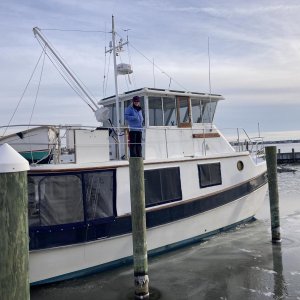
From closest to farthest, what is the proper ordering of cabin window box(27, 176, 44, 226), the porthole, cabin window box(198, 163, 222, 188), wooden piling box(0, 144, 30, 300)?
wooden piling box(0, 144, 30, 300) → cabin window box(27, 176, 44, 226) → cabin window box(198, 163, 222, 188) → the porthole

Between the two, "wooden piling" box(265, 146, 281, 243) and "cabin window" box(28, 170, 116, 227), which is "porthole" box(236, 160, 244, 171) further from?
"cabin window" box(28, 170, 116, 227)

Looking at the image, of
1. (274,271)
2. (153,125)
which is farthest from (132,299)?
(153,125)

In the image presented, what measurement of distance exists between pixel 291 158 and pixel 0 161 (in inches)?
1713

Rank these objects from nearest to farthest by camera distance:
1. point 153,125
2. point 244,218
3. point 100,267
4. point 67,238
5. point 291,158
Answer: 1. point 67,238
2. point 100,267
3. point 153,125
4. point 244,218
5. point 291,158

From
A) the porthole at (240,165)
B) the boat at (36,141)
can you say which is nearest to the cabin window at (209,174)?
the porthole at (240,165)

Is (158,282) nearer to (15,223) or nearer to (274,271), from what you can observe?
(274,271)

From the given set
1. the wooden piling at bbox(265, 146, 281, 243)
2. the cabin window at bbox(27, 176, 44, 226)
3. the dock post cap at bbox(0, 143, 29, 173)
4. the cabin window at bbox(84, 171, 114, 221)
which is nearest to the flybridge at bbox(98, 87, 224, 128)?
the wooden piling at bbox(265, 146, 281, 243)

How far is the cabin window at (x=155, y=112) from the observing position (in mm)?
10578

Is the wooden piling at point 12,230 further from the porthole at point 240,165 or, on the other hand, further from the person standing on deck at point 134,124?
the porthole at point 240,165

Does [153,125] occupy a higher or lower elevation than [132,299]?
higher

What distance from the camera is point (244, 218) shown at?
1227 cm

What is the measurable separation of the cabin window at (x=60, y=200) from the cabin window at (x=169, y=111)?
12.9 ft

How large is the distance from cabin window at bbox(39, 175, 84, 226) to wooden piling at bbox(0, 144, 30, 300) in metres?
3.63

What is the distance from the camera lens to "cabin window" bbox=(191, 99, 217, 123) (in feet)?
38.4
